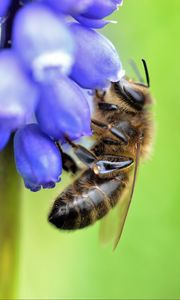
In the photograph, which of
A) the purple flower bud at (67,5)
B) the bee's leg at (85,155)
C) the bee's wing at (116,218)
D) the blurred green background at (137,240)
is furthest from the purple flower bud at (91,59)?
the blurred green background at (137,240)

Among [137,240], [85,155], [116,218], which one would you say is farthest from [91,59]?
[137,240]

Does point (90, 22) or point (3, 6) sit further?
point (90, 22)

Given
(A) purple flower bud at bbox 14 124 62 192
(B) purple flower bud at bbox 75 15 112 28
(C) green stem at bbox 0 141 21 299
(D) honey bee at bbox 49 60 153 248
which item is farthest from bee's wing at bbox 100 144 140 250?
(B) purple flower bud at bbox 75 15 112 28

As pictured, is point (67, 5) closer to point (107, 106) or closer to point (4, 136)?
point (4, 136)

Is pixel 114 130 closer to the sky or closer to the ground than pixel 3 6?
closer to the ground

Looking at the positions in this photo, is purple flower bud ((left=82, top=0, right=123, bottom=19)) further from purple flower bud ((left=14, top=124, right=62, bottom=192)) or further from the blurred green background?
the blurred green background

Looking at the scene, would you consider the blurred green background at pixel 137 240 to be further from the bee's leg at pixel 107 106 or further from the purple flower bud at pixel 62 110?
the purple flower bud at pixel 62 110

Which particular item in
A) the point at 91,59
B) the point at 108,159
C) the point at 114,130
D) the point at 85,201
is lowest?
the point at 85,201
